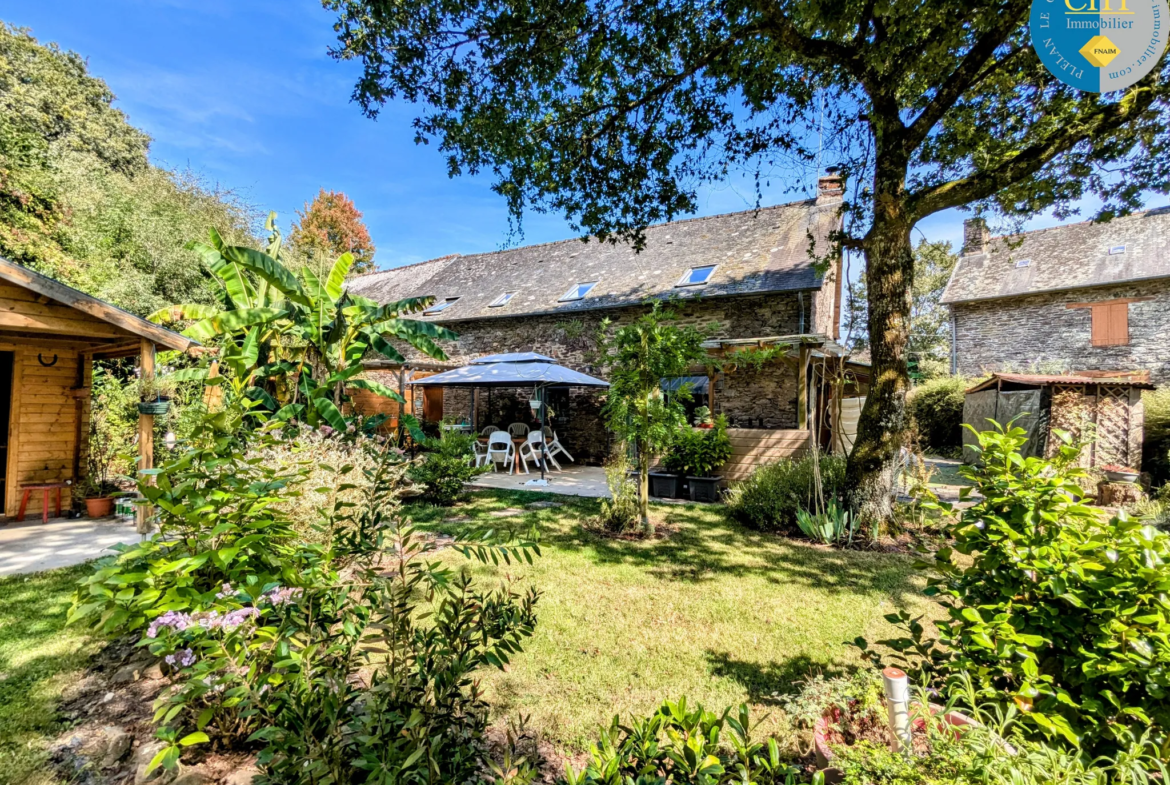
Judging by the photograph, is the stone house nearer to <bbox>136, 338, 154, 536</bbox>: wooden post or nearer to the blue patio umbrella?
the blue patio umbrella

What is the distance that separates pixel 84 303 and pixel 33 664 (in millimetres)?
4655

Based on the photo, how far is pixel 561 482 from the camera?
11.0 metres

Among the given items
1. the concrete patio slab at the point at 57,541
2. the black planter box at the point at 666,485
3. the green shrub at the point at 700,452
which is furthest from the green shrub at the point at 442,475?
the green shrub at the point at 700,452

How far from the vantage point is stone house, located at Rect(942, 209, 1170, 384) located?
16344 millimetres

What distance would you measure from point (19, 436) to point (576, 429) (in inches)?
447

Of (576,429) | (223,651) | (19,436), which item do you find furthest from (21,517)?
(576,429)

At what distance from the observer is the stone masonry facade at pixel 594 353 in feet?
39.1

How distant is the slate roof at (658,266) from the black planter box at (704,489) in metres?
5.56

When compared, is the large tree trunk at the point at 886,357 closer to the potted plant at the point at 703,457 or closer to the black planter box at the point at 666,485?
the potted plant at the point at 703,457

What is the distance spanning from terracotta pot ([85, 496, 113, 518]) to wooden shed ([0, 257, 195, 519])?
2.13 ft

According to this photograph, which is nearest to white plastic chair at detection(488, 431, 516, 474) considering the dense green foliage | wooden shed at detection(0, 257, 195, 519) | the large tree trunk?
wooden shed at detection(0, 257, 195, 519)

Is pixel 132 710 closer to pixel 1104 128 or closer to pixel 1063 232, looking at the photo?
pixel 1104 128

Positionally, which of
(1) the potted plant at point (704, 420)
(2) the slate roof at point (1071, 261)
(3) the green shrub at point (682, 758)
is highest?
(2) the slate roof at point (1071, 261)

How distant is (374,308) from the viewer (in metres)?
4.21
